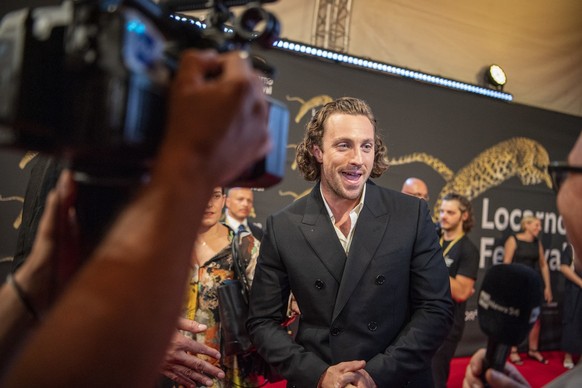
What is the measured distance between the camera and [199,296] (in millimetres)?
2248

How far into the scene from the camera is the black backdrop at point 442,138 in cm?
484

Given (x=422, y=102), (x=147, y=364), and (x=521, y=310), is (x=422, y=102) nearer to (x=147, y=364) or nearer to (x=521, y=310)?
(x=521, y=310)

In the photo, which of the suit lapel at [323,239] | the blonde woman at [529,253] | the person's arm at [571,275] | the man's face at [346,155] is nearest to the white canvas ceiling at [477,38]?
the blonde woman at [529,253]

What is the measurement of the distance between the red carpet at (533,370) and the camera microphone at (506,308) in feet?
13.7

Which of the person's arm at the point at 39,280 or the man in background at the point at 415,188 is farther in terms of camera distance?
the man in background at the point at 415,188

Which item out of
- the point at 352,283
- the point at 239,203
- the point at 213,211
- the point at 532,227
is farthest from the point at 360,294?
the point at 532,227

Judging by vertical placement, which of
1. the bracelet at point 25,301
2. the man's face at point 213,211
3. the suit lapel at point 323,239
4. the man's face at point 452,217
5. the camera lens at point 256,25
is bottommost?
the bracelet at point 25,301

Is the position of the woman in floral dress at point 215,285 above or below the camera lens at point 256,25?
below

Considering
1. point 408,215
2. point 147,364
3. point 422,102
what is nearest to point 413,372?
point 408,215

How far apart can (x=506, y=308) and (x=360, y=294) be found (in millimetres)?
768

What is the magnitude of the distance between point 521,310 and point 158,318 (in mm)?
876

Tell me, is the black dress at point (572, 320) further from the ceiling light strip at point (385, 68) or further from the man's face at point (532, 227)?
the ceiling light strip at point (385, 68)

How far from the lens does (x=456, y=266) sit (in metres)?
3.88

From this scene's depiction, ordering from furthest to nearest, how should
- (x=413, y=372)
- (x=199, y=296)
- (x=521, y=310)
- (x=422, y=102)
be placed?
(x=422, y=102) → (x=199, y=296) → (x=413, y=372) → (x=521, y=310)
